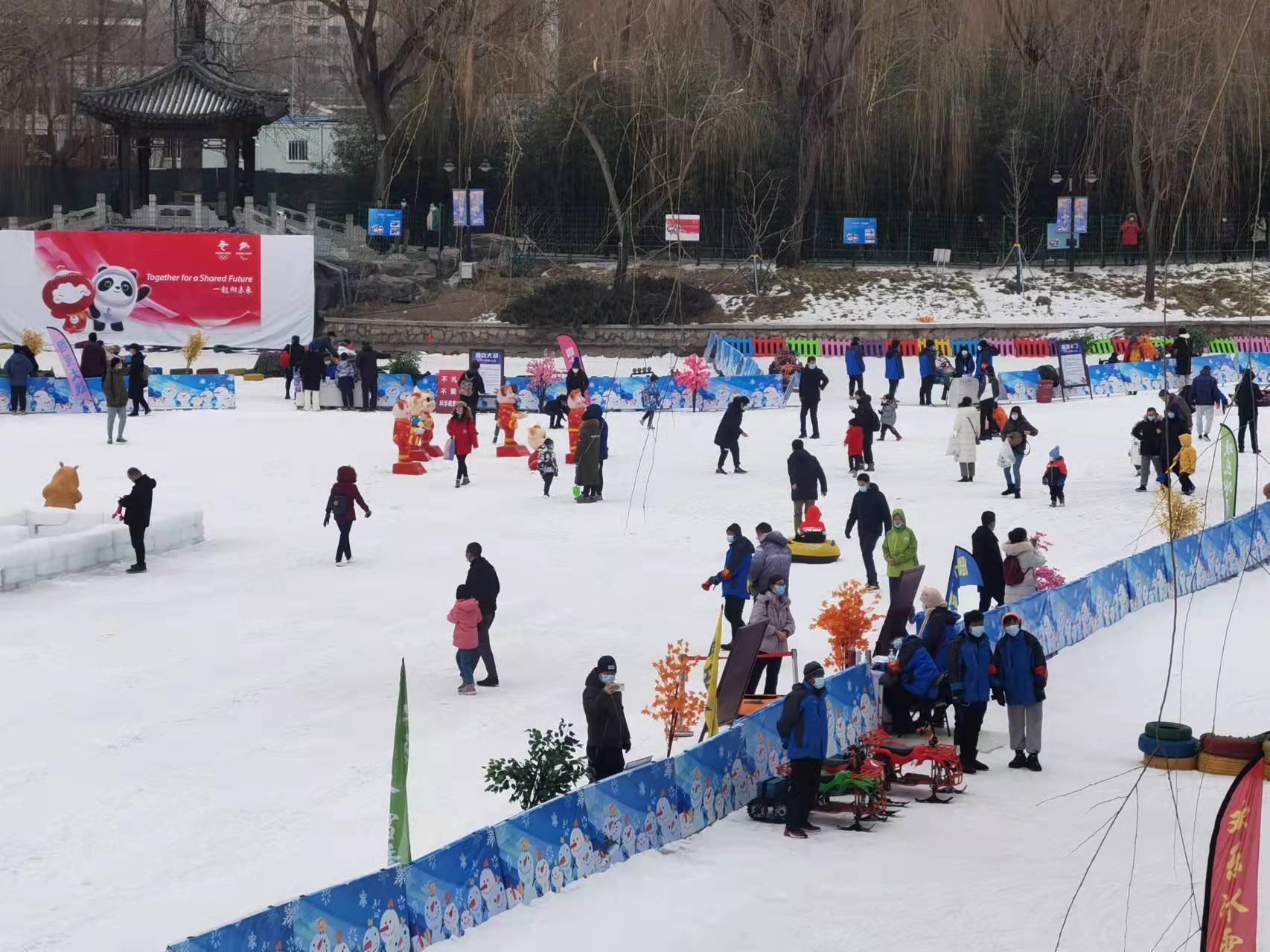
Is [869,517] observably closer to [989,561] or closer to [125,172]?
[989,561]

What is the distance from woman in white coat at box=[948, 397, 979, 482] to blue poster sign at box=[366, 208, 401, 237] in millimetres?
24179

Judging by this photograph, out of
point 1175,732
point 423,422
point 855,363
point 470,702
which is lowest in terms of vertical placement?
point 470,702

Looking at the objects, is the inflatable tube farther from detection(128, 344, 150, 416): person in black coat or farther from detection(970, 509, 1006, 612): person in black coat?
detection(128, 344, 150, 416): person in black coat

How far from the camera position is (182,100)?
4444cm

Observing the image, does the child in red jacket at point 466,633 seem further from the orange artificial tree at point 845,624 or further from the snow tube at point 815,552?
the snow tube at point 815,552

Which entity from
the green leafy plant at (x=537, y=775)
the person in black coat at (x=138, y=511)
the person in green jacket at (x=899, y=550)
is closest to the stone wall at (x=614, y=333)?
the person in black coat at (x=138, y=511)

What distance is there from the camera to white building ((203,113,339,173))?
6638 cm

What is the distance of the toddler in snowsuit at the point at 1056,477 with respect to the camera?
21828 mm

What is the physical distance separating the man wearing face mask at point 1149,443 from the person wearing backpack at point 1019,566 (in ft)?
21.6

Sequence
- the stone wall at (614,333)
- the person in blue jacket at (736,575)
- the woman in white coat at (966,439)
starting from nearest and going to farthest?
the person in blue jacket at (736,575) < the woman in white coat at (966,439) < the stone wall at (614,333)

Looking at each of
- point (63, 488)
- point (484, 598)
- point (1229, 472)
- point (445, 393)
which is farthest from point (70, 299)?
point (484, 598)

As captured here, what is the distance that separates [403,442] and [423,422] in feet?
1.65

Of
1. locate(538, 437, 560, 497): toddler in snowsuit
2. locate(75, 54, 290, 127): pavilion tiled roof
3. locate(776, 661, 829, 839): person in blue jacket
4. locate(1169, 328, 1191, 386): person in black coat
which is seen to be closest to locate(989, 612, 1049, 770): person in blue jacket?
locate(776, 661, 829, 839): person in blue jacket

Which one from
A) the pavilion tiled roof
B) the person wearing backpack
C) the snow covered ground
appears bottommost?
the snow covered ground
